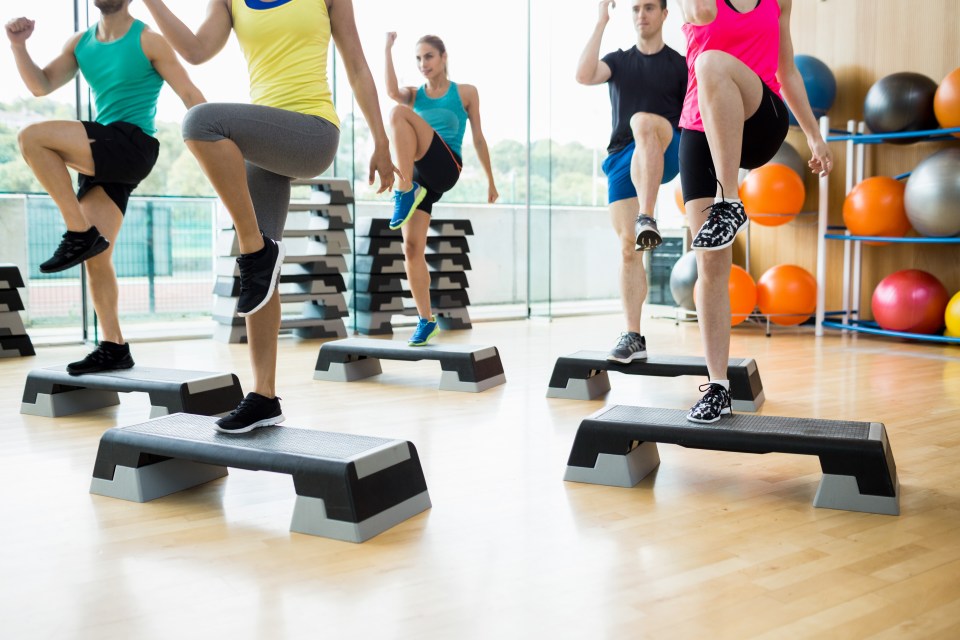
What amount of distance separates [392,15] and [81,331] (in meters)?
3.00

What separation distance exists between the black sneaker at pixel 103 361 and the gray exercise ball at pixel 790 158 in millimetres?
4405

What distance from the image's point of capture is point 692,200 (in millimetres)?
2391

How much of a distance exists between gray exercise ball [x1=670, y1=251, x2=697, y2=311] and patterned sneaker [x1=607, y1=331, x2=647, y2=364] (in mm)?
2793

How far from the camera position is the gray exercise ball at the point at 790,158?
5.97 metres

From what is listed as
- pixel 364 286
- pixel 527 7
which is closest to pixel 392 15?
pixel 527 7

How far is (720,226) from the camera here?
2.20 meters

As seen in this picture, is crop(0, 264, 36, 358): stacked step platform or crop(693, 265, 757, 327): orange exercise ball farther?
crop(693, 265, 757, 327): orange exercise ball

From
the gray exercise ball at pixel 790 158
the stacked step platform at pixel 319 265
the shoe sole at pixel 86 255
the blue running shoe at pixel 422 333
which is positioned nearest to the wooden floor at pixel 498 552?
the shoe sole at pixel 86 255

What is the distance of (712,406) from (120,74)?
2281mm

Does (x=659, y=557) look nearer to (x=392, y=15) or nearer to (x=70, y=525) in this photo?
(x=70, y=525)

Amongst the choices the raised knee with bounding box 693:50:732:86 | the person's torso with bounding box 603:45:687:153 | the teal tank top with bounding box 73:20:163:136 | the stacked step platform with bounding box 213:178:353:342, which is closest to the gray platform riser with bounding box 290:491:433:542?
the raised knee with bounding box 693:50:732:86

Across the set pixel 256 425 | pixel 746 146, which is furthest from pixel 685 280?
pixel 256 425

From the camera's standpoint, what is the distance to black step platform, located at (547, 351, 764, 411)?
3.33 metres

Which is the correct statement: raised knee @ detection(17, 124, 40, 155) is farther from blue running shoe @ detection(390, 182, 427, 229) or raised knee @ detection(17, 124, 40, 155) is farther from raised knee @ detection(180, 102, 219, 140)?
blue running shoe @ detection(390, 182, 427, 229)
